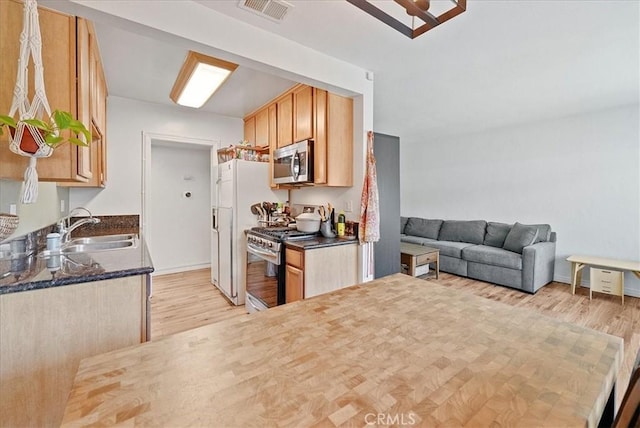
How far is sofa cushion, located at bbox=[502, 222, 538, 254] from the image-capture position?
3953 millimetres

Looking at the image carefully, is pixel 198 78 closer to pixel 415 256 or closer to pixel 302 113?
pixel 302 113

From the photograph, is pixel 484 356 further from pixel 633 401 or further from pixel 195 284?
pixel 195 284

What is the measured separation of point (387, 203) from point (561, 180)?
313cm

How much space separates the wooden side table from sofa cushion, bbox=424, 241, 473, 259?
1344 millimetres

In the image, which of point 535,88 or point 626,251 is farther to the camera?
point 626,251

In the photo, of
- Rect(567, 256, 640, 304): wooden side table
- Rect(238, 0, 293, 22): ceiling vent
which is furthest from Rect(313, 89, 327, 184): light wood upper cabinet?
Rect(567, 256, 640, 304): wooden side table

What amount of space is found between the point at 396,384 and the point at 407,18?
2.10 metres

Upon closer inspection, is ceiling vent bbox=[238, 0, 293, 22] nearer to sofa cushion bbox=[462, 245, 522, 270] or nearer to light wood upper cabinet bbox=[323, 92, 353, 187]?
light wood upper cabinet bbox=[323, 92, 353, 187]

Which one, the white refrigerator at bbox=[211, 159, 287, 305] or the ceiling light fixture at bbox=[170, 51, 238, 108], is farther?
the white refrigerator at bbox=[211, 159, 287, 305]

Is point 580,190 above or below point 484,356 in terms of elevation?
above

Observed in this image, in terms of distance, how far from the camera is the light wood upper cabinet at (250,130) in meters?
4.08

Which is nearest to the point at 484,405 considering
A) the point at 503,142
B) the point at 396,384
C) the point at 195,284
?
the point at 396,384

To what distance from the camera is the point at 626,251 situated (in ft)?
12.0

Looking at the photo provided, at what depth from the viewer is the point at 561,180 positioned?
13.7ft
